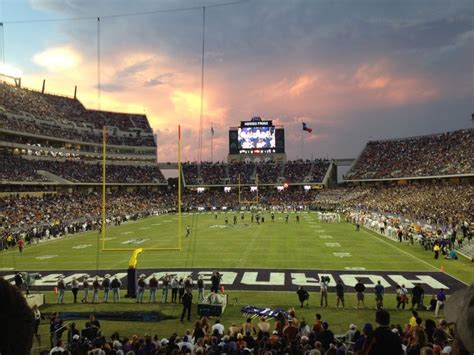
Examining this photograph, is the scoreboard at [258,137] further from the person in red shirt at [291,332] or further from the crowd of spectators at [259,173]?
the person in red shirt at [291,332]

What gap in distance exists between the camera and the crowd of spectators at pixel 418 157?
56.3 metres

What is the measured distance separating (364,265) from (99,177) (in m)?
54.7

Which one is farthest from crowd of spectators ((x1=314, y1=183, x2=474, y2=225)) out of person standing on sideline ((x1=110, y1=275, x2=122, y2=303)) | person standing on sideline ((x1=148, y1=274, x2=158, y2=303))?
person standing on sideline ((x1=110, y1=275, x2=122, y2=303))

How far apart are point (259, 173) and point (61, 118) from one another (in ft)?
125

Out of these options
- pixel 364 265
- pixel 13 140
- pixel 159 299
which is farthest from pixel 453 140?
pixel 13 140

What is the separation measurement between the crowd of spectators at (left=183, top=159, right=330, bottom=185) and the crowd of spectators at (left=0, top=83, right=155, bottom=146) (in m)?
13.8

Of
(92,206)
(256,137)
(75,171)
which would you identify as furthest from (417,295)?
(256,137)

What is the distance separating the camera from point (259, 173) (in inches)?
3295

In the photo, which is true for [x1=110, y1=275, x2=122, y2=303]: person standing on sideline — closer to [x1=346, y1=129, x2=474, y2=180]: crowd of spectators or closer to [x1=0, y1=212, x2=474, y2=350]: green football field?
[x1=0, y1=212, x2=474, y2=350]: green football field

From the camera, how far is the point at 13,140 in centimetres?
5897

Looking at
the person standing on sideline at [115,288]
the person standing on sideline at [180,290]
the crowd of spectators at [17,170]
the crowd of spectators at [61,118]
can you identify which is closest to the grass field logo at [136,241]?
the person standing on sideline at [115,288]

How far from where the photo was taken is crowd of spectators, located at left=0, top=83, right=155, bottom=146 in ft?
204

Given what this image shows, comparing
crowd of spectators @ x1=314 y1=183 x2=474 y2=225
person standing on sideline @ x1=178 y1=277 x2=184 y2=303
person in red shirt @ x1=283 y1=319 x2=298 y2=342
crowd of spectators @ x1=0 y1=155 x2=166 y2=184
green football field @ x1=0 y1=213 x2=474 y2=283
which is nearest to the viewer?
person in red shirt @ x1=283 y1=319 x2=298 y2=342

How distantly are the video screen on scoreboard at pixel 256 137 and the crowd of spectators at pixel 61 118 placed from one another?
814 inches
